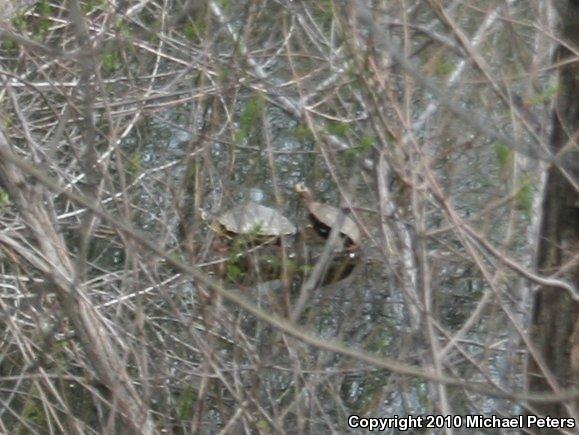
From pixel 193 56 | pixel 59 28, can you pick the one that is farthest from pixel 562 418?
pixel 59 28

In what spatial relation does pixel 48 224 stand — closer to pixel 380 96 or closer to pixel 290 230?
pixel 380 96

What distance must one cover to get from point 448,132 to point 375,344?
3.07ft

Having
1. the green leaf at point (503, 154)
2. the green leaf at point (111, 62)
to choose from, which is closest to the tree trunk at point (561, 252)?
the green leaf at point (503, 154)

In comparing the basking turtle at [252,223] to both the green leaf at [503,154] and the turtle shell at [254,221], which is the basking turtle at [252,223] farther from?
the green leaf at [503,154]

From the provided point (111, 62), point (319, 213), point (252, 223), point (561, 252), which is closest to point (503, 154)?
point (561, 252)

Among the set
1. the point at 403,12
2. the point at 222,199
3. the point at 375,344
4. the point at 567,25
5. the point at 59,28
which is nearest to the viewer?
the point at 403,12

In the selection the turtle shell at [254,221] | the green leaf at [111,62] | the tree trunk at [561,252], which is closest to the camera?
the tree trunk at [561,252]

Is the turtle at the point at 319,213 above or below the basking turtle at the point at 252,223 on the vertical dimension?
below

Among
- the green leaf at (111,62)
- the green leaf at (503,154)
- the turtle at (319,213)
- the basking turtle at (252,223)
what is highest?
the green leaf at (503,154)

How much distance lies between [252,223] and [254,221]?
0.09 feet

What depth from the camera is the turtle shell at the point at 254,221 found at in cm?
324

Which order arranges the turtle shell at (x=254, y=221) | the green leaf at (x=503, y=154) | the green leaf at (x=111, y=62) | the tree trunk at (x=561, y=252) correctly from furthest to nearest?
the green leaf at (x=111, y=62), the turtle shell at (x=254, y=221), the tree trunk at (x=561, y=252), the green leaf at (x=503, y=154)

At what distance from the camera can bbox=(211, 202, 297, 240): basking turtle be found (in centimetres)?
325

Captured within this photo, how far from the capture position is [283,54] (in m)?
3.51
